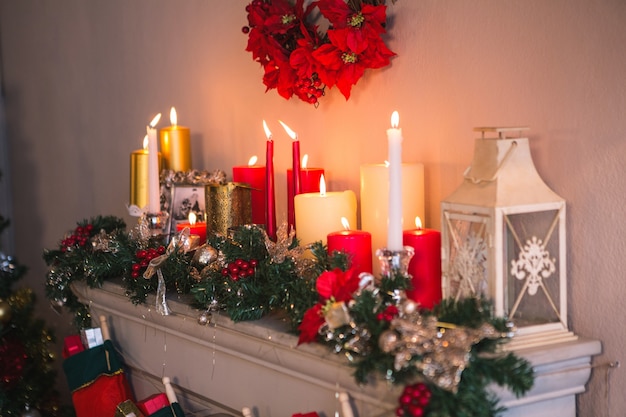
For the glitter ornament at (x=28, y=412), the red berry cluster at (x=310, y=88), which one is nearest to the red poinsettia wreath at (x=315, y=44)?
the red berry cluster at (x=310, y=88)

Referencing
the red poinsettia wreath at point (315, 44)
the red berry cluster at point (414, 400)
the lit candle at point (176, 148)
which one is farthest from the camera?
the lit candle at point (176, 148)

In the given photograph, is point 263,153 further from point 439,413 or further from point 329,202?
point 439,413

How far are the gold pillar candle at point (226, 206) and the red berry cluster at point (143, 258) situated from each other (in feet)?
0.37

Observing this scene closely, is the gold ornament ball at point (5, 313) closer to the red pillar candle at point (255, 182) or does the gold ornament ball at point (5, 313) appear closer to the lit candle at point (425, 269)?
the red pillar candle at point (255, 182)

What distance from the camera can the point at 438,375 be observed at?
2.84 feet

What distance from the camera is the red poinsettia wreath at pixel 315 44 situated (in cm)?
128

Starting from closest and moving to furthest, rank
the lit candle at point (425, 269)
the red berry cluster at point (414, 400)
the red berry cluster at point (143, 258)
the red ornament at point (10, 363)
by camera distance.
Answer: the red berry cluster at point (414, 400) < the lit candle at point (425, 269) < the red berry cluster at point (143, 258) < the red ornament at point (10, 363)

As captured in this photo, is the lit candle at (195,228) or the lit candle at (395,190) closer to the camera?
the lit candle at (395,190)

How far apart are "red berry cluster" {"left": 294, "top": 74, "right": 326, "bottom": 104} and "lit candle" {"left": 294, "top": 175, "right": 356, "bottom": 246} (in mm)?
210

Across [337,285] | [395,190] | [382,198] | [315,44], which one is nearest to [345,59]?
[315,44]

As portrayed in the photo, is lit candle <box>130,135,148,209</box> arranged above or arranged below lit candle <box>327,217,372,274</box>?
above

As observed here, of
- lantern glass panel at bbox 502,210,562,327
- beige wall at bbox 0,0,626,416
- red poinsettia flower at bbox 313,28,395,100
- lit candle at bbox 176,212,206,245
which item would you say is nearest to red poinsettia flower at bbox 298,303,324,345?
lantern glass panel at bbox 502,210,562,327

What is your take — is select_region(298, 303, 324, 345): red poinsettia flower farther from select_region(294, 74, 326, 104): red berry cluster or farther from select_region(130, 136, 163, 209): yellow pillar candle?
select_region(130, 136, 163, 209): yellow pillar candle

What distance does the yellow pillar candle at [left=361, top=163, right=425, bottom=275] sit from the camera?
123 cm
